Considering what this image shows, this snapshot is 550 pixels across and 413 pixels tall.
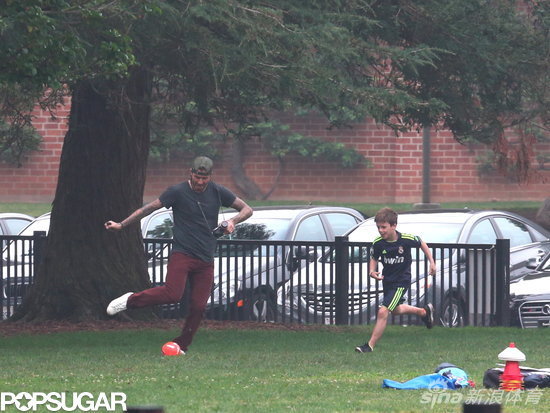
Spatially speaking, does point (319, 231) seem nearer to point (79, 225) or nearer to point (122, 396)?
point (79, 225)

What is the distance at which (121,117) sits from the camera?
14383 millimetres

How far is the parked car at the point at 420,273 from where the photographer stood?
50.9 ft

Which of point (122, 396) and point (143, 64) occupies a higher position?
point (143, 64)

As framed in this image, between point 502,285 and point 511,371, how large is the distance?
658 cm

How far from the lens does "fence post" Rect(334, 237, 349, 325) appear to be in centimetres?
1552

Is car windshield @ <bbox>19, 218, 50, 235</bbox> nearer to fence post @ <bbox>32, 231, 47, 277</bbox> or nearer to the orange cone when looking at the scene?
fence post @ <bbox>32, 231, 47, 277</bbox>

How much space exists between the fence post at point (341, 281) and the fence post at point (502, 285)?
6.04ft

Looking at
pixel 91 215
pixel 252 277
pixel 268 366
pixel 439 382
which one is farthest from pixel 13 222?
pixel 439 382

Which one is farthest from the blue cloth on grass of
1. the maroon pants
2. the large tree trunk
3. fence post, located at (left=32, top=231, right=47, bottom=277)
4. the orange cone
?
fence post, located at (left=32, top=231, right=47, bottom=277)

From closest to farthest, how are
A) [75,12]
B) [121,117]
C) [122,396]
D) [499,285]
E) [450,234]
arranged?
[122,396]
[75,12]
[121,117]
[499,285]
[450,234]

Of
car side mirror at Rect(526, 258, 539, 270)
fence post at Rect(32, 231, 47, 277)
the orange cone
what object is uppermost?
fence post at Rect(32, 231, 47, 277)

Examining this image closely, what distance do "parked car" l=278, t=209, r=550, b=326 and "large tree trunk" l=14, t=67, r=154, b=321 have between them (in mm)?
2000

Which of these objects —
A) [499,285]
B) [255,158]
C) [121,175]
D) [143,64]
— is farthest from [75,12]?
[255,158]

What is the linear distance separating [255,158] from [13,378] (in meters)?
25.3
